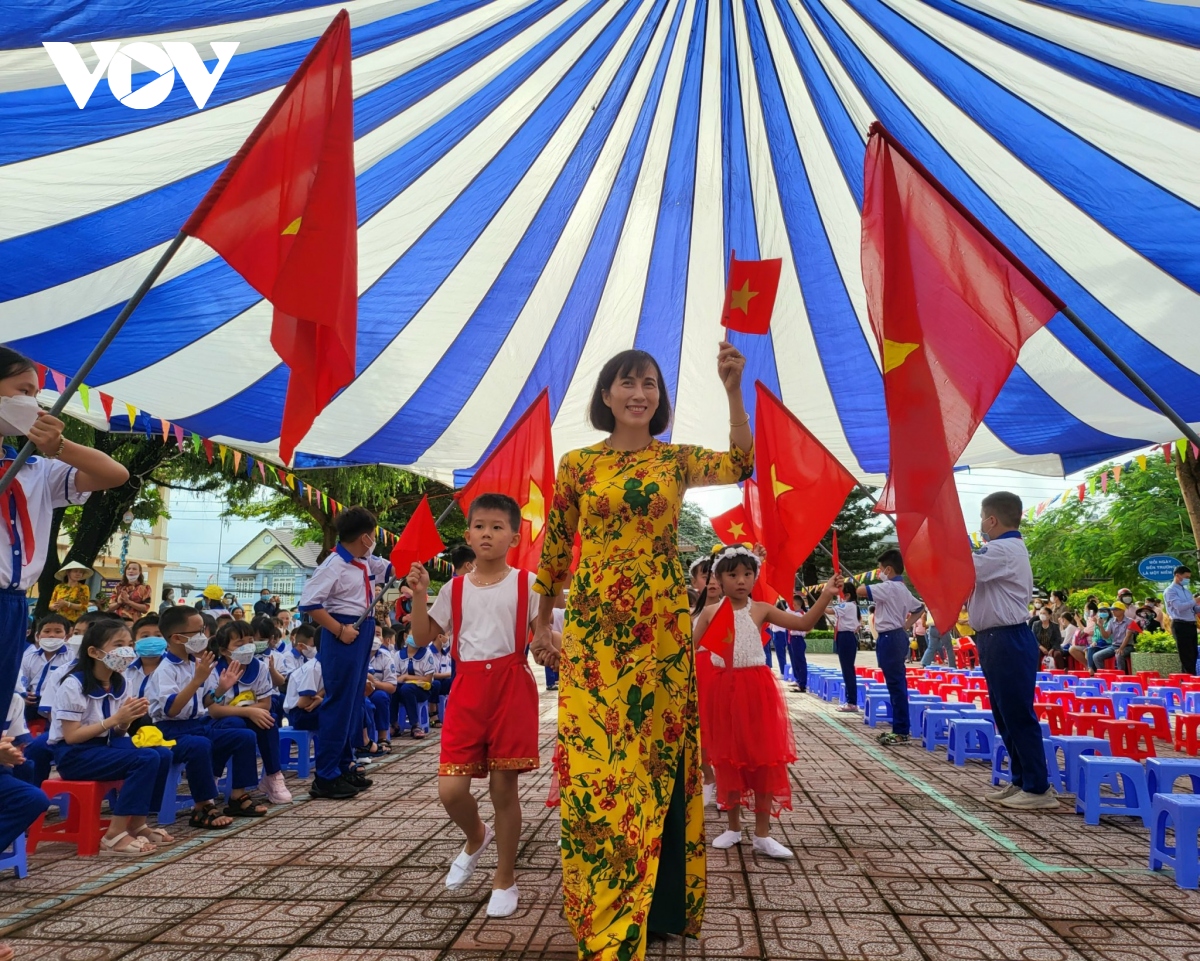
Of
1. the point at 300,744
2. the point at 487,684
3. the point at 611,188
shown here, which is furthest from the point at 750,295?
the point at 300,744

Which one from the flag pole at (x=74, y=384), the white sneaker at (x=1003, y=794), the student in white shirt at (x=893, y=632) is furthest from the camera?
the student in white shirt at (x=893, y=632)

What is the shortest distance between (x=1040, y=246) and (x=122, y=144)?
198 inches

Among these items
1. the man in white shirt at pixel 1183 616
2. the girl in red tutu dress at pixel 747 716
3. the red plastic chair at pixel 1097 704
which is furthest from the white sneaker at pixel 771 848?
the man in white shirt at pixel 1183 616

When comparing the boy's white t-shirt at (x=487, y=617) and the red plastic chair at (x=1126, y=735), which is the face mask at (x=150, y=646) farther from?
the red plastic chair at (x=1126, y=735)

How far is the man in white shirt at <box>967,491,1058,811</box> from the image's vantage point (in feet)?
14.3

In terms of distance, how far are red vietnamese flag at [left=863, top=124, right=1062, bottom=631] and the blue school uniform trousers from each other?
3.13 meters

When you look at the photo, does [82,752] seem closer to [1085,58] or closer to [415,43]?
[415,43]

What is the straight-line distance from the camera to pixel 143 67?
364 cm

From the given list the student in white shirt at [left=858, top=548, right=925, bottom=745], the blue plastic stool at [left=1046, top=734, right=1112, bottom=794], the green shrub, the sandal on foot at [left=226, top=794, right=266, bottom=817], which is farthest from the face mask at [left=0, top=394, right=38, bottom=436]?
the green shrub

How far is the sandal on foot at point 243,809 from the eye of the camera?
13.4 feet

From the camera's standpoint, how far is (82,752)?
11.6ft

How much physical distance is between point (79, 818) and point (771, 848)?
290 cm

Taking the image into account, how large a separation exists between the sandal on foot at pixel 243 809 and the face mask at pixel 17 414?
2698 mm

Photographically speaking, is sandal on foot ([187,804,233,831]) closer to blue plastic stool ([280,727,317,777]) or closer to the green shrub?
blue plastic stool ([280,727,317,777])
